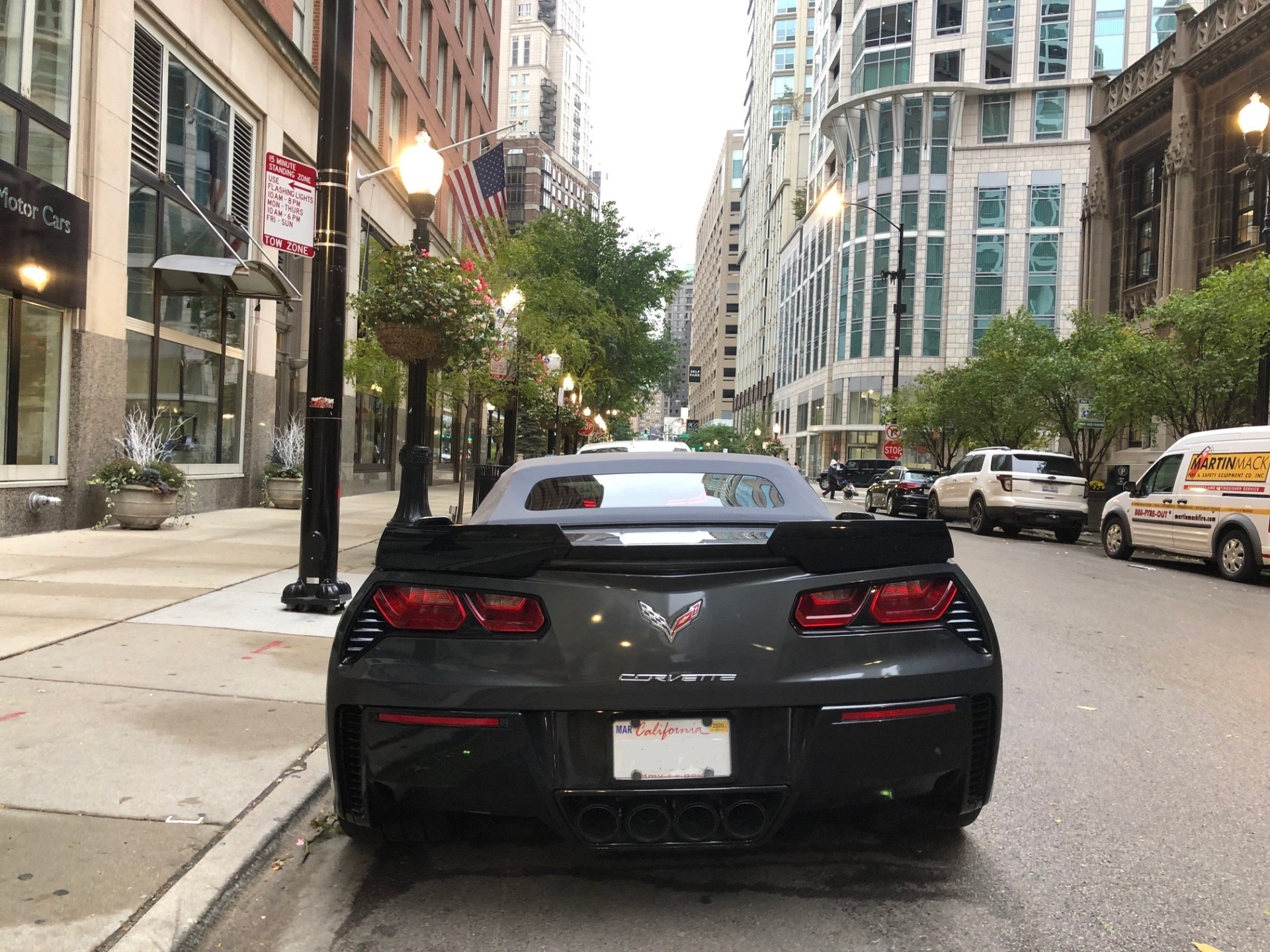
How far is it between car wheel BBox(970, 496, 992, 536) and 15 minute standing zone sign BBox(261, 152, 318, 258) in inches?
624

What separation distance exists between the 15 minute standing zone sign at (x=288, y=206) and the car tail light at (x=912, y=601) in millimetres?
6106

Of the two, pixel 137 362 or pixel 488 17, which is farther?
pixel 488 17

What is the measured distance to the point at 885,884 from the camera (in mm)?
3309

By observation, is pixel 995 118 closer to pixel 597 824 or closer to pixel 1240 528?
pixel 1240 528

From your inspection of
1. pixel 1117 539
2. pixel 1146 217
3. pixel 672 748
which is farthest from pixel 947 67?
pixel 672 748

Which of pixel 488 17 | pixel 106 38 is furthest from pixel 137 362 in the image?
pixel 488 17

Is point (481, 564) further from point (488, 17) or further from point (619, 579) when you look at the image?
point (488, 17)

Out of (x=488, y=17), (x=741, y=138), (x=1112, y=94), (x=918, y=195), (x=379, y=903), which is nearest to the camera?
(x=379, y=903)

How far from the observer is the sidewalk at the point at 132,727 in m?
3.11

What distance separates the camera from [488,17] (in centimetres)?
4169

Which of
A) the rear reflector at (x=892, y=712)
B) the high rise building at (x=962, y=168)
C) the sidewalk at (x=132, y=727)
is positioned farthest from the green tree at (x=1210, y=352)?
the high rise building at (x=962, y=168)

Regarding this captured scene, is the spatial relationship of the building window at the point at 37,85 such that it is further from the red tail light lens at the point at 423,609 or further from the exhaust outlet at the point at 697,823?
the exhaust outlet at the point at 697,823

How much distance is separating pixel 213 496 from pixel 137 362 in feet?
10.2

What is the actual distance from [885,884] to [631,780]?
3.54ft
